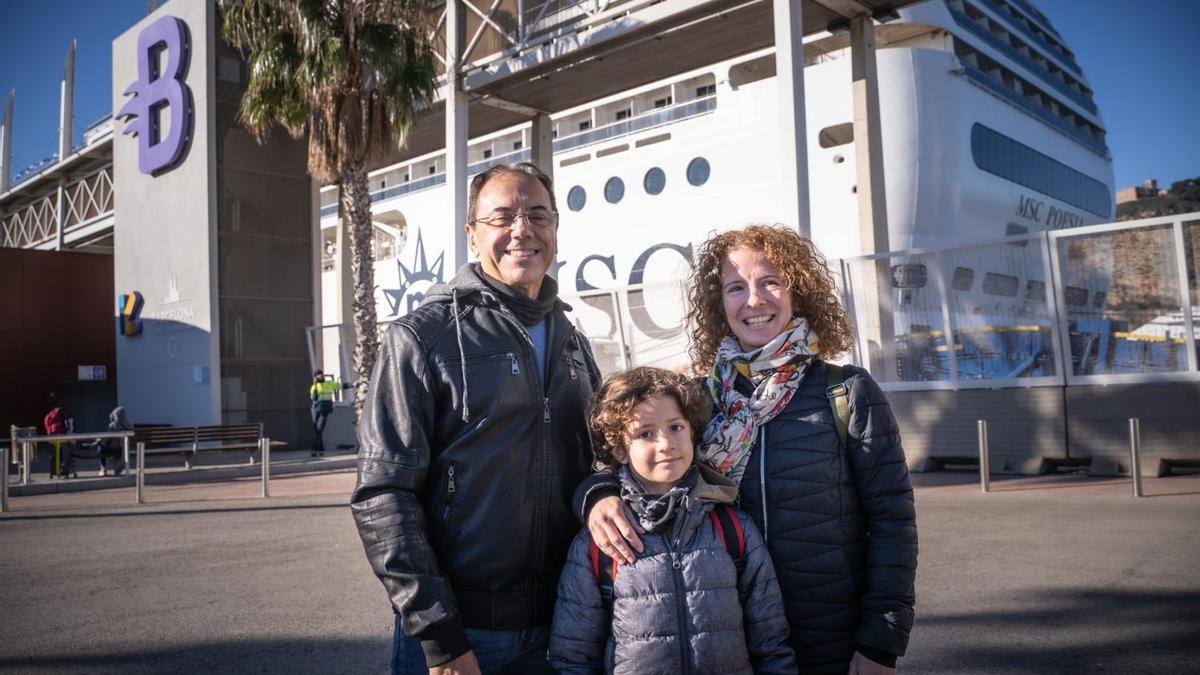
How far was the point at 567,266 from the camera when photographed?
26.2 m

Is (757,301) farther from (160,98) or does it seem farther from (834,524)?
(160,98)

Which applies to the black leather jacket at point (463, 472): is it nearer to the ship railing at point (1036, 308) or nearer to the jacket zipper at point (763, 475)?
the jacket zipper at point (763, 475)

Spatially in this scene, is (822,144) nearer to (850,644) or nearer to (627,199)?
(627,199)

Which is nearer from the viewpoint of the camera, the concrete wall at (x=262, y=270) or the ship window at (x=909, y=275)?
the ship window at (x=909, y=275)

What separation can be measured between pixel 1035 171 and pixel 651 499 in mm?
24618

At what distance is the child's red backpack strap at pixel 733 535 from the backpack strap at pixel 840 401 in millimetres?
345

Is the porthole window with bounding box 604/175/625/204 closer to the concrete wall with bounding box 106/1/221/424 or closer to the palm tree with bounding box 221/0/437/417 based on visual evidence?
the palm tree with bounding box 221/0/437/417

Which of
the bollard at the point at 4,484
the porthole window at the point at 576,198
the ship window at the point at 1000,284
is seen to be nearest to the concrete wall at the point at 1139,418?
the ship window at the point at 1000,284

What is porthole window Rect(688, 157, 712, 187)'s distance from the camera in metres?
23.2

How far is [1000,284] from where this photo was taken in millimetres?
12016

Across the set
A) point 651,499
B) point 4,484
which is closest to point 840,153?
point 4,484

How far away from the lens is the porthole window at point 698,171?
23.2m

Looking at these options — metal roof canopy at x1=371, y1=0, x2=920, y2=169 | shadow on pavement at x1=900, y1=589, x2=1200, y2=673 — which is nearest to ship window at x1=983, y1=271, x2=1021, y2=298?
metal roof canopy at x1=371, y1=0, x2=920, y2=169

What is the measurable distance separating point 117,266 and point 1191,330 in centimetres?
2372
